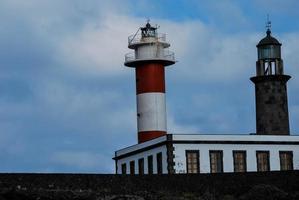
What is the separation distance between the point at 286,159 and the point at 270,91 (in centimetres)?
558

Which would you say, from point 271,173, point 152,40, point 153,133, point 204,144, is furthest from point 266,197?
point 152,40

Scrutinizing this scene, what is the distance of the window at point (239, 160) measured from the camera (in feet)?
151

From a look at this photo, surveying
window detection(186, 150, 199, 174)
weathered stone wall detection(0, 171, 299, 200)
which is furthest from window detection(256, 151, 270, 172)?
weathered stone wall detection(0, 171, 299, 200)

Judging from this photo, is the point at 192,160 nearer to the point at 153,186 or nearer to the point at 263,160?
the point at 263,160

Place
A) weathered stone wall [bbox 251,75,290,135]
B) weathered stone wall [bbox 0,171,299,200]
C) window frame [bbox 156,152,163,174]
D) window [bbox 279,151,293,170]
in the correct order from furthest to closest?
weathered stone wall [bbox 251,75,290,135]
window [bbox 279,151,293,170]
window frame [bbox 156,152,163,174]
weathered stone wall [bbox 0,171,299,200]

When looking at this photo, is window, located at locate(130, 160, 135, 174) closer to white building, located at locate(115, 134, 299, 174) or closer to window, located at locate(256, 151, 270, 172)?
white building, located at locate(115, 134, 299, 174)

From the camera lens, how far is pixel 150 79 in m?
50.8

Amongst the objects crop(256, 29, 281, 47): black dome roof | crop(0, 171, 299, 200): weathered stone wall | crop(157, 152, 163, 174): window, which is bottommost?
crop(0, 171, 299, 200): weathered stone wall

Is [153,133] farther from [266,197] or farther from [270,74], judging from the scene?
[266,197]

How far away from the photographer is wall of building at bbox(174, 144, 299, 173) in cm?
4500

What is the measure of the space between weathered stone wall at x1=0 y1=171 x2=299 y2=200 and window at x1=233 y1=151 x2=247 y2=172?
41.8 feet

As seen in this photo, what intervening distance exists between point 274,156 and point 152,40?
9.43m

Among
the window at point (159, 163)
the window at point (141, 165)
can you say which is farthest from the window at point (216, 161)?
the window at point (141, 165)

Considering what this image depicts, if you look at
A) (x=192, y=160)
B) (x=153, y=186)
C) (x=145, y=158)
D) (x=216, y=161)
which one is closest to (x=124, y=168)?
(x=145, y=158)
